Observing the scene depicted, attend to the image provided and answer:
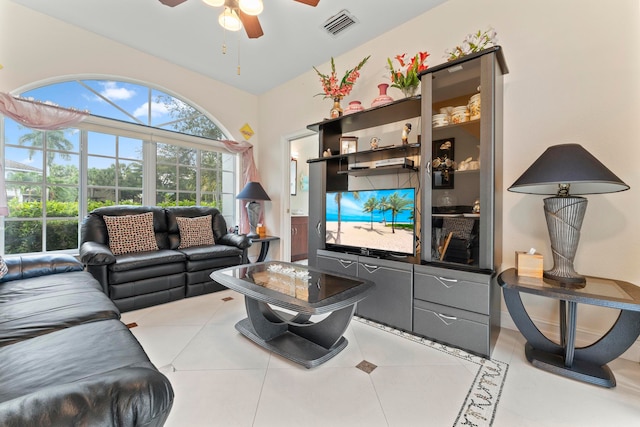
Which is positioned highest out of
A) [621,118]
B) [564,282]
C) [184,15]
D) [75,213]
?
[184,15]

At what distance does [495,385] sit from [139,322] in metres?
2.76

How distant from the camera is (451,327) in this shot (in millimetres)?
1979

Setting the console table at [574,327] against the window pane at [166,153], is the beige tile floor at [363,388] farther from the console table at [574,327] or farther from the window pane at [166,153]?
the window pane at [166,153]

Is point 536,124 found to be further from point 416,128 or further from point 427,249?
point 427,249

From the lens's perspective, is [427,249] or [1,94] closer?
[427,249]

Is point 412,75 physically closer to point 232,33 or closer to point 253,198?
point 232,33

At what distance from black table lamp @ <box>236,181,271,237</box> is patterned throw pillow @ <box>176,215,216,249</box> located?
654 mm

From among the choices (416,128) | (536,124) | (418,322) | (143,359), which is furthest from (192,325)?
(536,124)

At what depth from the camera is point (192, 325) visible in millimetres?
2330

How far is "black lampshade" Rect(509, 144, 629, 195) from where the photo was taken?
5.12 feet

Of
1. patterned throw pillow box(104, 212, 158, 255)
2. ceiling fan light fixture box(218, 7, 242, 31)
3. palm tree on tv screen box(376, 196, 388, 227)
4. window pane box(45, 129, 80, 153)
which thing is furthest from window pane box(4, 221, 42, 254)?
palm tree on tv screen box(376, 196, 388, 227)

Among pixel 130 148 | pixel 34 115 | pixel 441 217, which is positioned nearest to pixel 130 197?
pixel 130 148

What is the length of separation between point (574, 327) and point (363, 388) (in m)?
1.34

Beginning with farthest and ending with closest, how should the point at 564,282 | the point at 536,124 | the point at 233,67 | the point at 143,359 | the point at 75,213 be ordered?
the point at 233,67
the point at 75,213
the point at 536,124
the point at 564,282
the point at 143,359
